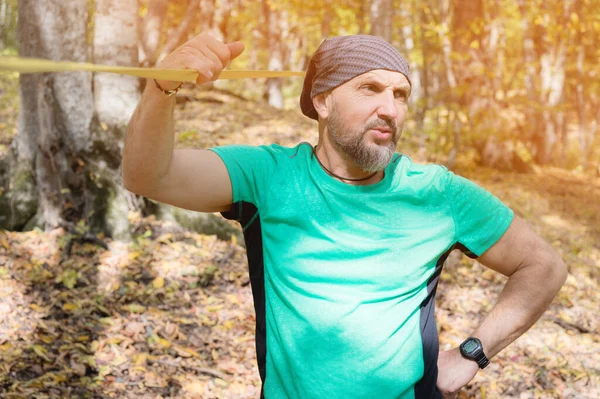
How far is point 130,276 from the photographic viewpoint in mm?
5340

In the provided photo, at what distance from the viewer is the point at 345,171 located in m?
2.24

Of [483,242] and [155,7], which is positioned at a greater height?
[155,7]

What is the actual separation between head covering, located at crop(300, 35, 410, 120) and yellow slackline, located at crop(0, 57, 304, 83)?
25cm

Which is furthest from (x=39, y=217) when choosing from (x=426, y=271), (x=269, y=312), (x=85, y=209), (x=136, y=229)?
(x=426, y=271)

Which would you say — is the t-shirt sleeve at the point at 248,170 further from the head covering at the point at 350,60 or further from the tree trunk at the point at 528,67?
the tree trunk at the point at 528,67

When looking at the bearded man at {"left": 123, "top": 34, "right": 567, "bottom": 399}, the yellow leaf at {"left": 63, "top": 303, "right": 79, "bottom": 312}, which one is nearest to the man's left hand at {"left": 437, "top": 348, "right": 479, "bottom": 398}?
the bearded man at {"left": 123, "top": 34, "right": 567, "bottom": 399}

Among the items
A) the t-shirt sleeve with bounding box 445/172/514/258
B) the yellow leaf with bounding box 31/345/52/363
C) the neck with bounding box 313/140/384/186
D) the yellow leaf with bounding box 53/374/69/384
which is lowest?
the yellow leaf with bounding box 53/374/69/384

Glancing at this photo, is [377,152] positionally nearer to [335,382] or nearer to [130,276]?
[335,382]

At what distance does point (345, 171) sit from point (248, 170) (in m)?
0.40

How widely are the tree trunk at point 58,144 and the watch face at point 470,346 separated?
427 centimetres

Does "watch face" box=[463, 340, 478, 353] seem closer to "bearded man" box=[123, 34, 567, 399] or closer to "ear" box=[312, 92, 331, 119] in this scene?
"bearded man" box=[123, 34, 567, 399]

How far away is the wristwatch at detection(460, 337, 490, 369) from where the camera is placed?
2.38 meters

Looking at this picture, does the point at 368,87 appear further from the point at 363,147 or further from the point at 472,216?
the point at 472,216

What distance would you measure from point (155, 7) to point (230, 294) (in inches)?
324
